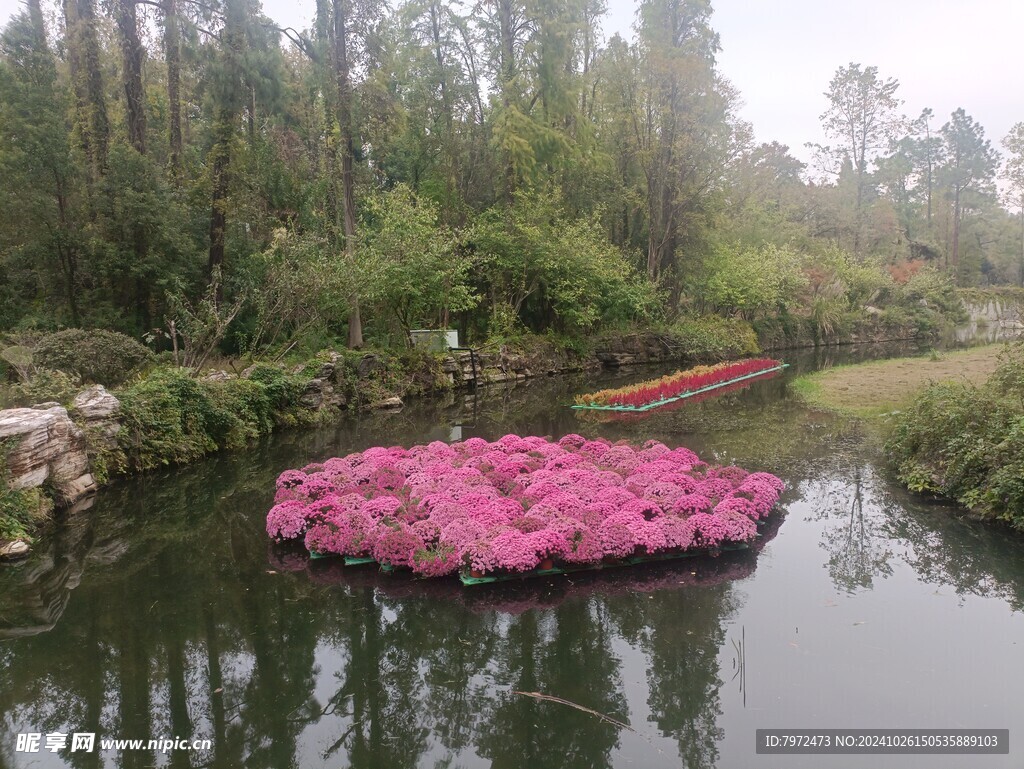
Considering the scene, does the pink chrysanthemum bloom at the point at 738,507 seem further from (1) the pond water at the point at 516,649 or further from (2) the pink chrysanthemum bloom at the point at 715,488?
(1) the pond water at the point at 516,649

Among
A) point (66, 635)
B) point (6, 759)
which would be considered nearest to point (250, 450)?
point (66, 635)

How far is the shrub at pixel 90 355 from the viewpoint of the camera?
32.6 ft

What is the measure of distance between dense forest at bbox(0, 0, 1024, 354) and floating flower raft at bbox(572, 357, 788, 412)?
5.13 metres

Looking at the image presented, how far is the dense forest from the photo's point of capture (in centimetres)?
1437

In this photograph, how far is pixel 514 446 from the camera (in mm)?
8703

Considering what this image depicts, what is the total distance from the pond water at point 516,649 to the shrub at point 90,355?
3.64 meters

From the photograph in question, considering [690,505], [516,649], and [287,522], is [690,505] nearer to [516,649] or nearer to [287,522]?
[516,649]

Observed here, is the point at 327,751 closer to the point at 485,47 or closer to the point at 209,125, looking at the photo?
the point at 209,125

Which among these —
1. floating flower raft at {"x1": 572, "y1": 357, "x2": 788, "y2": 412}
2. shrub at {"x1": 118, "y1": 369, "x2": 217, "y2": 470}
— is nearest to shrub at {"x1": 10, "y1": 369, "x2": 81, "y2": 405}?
shrub at {"x1": 118, "y1": 369, "x2": 217, "y2": 470}

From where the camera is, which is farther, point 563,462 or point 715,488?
point 563,462

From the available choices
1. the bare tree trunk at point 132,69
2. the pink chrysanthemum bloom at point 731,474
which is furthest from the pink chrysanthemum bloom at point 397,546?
the bare tree trunk at point 132,69

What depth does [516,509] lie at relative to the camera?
6.22 m

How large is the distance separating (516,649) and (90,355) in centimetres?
890

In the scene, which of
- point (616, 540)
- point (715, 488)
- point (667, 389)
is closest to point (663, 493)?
point (715, 488)
